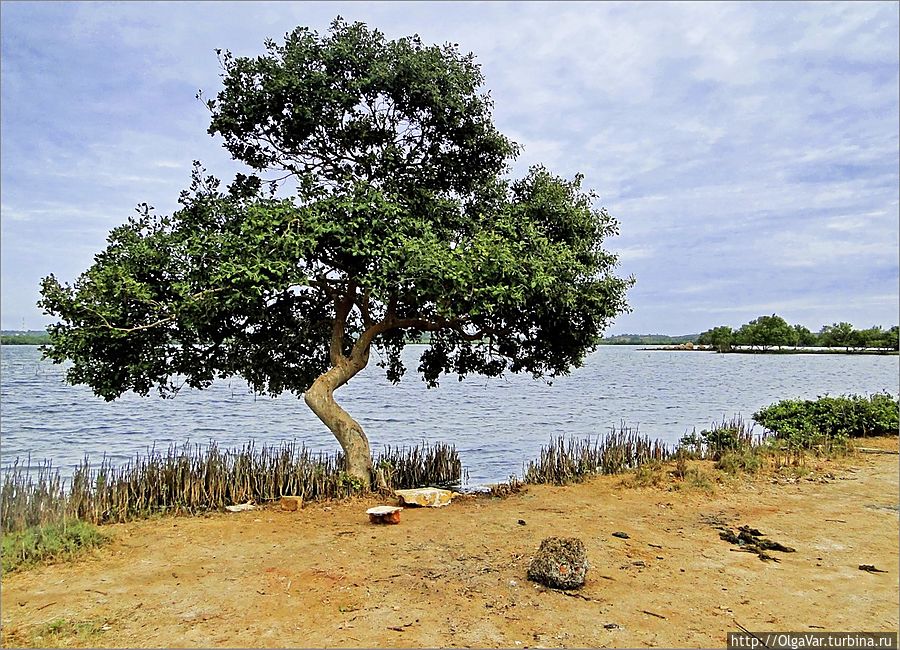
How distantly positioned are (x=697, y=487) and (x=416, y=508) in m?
4.11

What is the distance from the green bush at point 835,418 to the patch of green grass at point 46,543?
1308cm

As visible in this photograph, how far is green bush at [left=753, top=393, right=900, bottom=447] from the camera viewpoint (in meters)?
14.4

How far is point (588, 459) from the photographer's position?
10.9m

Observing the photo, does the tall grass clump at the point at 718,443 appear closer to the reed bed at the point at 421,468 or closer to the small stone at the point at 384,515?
the reed bed at the point at 421,468

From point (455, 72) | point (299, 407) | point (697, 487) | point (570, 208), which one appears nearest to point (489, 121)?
point (455, 72)

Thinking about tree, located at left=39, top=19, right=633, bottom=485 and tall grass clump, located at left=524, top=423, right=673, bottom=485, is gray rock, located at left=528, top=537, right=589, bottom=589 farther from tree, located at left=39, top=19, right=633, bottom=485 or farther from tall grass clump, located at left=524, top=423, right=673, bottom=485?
tall grass clump, located at left=524, top=423, right=673, bottom=485

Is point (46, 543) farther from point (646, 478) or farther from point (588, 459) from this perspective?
point (588, 459)

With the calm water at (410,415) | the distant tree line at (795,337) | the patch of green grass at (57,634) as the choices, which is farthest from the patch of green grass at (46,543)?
the distant tree line at (795,337)

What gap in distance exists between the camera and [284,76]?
25.6ft

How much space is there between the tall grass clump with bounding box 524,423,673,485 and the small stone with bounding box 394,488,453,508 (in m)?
2.39

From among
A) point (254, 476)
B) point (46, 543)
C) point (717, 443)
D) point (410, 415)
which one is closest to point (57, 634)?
point (46, 543)

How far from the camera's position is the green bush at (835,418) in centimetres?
1440

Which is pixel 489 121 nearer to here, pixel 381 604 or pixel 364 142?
pixel 364 142

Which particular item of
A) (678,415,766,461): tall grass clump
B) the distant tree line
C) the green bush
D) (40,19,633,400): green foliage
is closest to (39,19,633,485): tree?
(40,19,633,400): green foliage
